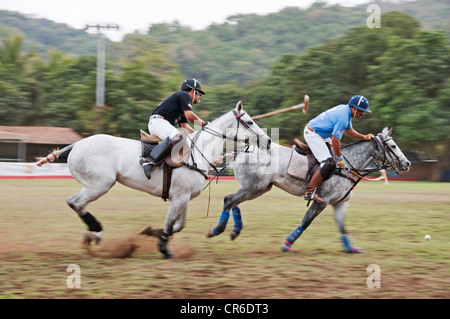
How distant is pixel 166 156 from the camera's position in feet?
27.7

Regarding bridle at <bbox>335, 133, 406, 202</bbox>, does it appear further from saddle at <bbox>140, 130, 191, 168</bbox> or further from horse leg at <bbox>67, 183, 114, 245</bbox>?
horse leg at <bbox>67, 183, 114, 245</bbox>

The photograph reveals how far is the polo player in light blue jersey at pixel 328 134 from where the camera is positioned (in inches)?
361

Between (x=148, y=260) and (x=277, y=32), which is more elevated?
(x=277, y=32)

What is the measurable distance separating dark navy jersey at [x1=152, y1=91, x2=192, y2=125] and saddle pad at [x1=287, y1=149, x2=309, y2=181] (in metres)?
2.10

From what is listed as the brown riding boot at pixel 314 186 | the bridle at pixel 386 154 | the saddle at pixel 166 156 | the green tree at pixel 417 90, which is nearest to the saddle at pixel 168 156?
the saddle at pixel 166 156

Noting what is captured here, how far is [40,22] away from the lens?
469 ft

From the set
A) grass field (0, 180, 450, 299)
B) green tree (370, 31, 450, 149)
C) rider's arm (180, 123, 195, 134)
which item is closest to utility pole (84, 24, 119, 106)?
green tree (370, 31, 450, 149)

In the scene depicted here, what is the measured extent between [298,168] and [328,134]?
0.79 metres

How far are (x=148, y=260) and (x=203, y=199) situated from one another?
12.2 meters

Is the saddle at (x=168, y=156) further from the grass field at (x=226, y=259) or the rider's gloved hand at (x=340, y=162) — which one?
the rider's gloved hand at (x=340, y=162)

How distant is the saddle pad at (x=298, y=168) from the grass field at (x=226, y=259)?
1.31 meters

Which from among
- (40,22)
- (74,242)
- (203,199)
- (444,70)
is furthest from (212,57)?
(74,242)

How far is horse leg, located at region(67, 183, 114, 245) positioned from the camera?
27.5ft

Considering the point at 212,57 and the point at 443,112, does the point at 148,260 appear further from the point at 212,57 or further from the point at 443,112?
the point at 212,57
